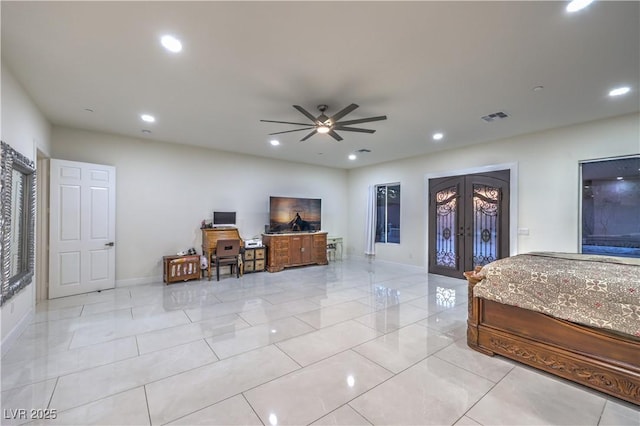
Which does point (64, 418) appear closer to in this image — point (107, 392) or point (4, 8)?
point (107, 392)

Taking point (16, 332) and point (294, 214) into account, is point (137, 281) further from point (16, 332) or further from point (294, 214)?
point (294, 214)

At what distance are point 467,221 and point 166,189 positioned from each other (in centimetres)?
646

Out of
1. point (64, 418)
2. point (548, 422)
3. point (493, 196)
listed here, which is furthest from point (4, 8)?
point (493, 196)

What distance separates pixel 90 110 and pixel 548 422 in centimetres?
614

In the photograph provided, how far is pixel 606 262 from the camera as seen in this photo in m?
3.04

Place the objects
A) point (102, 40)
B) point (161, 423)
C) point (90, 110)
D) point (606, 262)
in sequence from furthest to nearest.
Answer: point (90, 110), point (606, 262), point (102, 40), point (161, 423)

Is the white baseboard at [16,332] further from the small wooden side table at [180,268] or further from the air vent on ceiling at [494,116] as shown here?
the air vent on ceiling at [494,116]

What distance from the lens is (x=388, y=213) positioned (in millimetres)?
8047

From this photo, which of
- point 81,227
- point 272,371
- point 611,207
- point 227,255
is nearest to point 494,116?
point 611,207

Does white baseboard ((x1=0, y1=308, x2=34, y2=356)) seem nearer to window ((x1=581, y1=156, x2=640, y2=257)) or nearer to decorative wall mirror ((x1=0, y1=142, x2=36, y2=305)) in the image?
decorative wall mirror ((x1=0, y1=142, x2=36, y2=305))

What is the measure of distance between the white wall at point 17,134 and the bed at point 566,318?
15.9 feet

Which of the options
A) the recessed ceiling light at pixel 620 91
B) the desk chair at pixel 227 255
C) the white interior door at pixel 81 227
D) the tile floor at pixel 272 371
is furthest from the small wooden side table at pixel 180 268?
the recessed ceiling light at pixel 620 91

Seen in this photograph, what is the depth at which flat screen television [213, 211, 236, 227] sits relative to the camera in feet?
20.8

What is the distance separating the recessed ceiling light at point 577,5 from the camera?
2.01 m
